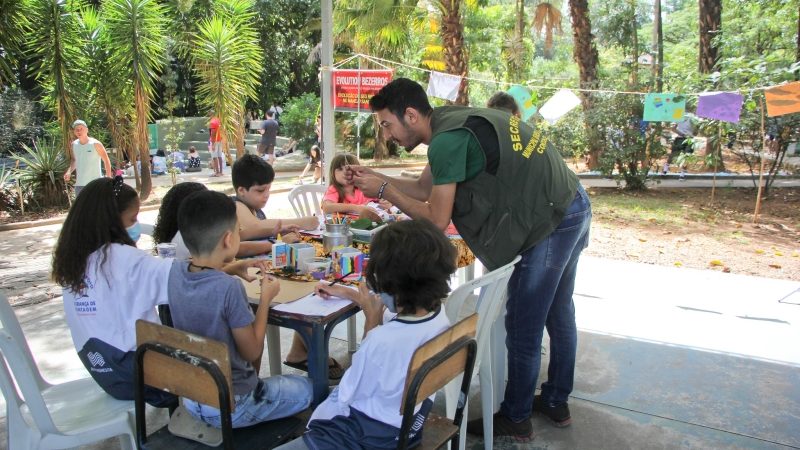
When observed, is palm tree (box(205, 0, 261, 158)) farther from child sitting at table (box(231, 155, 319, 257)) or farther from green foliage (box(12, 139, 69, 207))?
child sitting at table (box(231, 155, 319, 257))

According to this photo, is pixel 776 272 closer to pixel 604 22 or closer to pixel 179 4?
pixel 179 4

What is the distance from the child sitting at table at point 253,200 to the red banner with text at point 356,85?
11.1 feet

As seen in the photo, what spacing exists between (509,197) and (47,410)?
184 cm

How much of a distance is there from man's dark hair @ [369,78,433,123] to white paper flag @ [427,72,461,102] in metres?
5.65

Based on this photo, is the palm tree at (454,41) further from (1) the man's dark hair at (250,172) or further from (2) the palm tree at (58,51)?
(1) the man's dark hair at (250,172)

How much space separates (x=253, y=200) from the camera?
342 centimetres

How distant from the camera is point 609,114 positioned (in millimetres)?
10219

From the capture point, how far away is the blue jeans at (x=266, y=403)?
6.59ft

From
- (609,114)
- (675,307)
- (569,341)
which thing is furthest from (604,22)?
(569,341)

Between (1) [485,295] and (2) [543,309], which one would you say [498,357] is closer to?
(2) [543,309]

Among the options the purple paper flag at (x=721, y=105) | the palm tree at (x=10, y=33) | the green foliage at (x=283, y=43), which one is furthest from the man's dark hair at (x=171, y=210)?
the green foliage at (x=283, y=43)

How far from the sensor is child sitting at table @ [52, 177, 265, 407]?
2.19m

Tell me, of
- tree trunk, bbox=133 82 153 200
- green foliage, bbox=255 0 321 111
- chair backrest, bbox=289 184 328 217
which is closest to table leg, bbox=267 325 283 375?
chair backrest, bbox=289 184 328 217

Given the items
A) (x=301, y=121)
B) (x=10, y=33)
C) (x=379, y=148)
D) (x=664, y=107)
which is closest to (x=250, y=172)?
(x=664, y=107)
